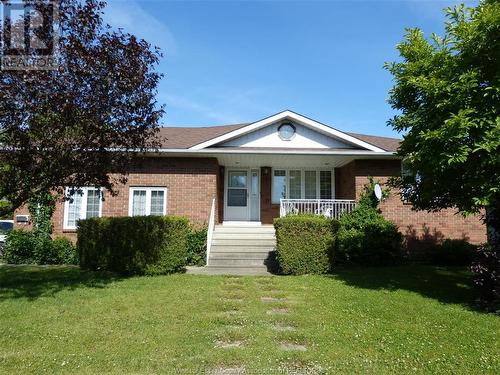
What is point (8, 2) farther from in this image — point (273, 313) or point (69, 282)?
point (273, 313)

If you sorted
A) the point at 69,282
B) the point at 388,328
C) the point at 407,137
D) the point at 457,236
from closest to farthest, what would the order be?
the point at 388,328
the point at 407,137
the point at 69,282
the point at 457,236

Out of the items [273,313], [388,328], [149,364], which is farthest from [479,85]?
[149,364]

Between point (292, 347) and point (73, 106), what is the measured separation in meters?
5.66

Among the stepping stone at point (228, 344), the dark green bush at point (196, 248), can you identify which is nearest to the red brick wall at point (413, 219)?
the dark green bush at point (196, 248)

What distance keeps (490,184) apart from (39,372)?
269 inches

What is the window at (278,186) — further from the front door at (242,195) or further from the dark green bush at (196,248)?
the dark green bush at (196,248)

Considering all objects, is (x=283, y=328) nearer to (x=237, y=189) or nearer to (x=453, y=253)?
(x=453, y=253)

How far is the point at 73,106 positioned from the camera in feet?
25.6

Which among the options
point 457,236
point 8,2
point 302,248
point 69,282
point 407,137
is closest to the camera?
point 8,2

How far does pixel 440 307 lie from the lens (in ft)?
24.3

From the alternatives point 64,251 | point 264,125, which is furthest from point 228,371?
point 264,125

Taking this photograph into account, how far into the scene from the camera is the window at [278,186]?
1692cm

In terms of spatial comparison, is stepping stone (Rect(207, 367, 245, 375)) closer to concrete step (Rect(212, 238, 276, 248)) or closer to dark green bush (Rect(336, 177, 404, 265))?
dark green bush (Rect(336, 177, 404, 265))

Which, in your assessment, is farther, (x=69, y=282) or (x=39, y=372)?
(x=69, y=282)
